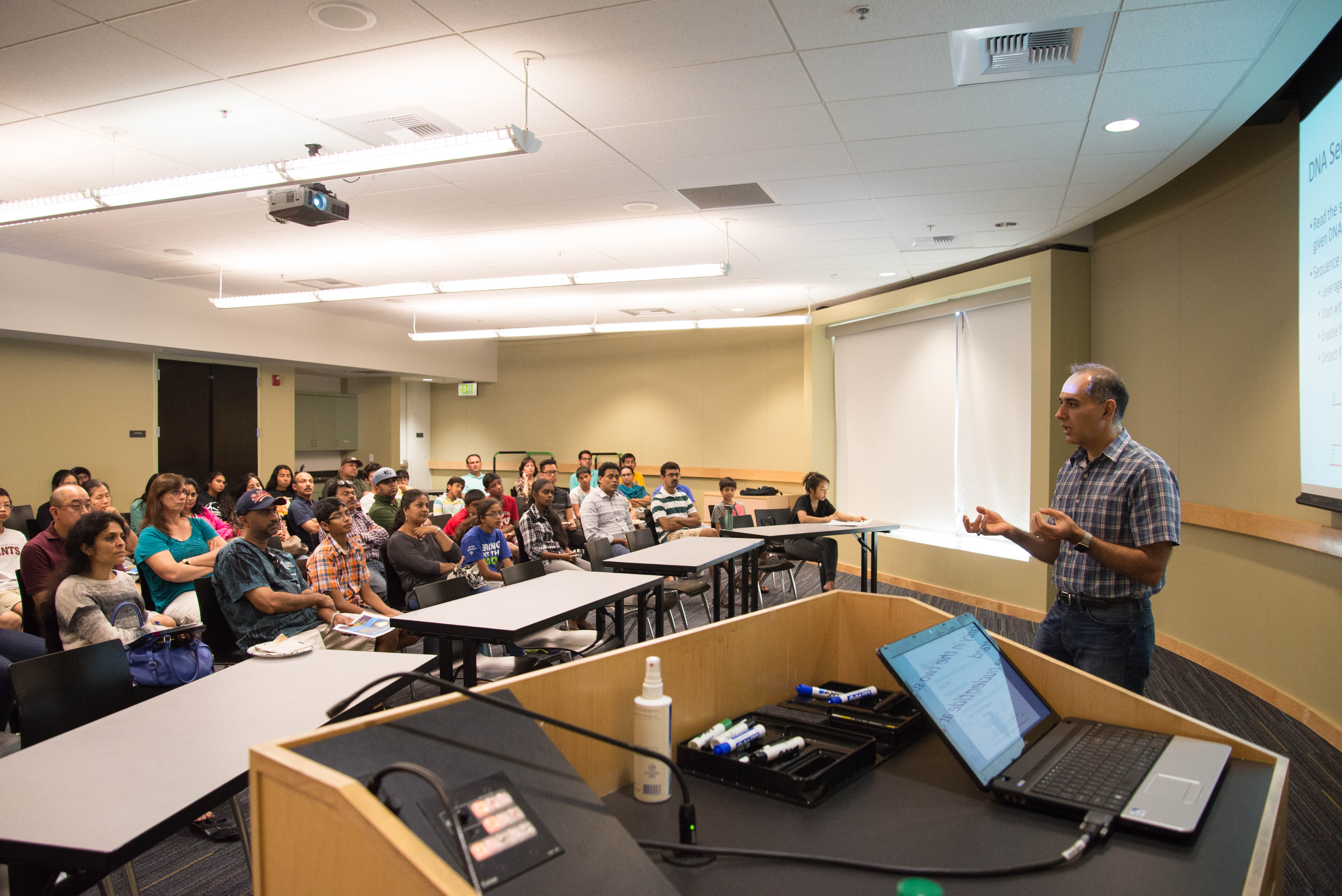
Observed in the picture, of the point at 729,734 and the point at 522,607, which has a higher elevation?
Answer: the point at 729,734

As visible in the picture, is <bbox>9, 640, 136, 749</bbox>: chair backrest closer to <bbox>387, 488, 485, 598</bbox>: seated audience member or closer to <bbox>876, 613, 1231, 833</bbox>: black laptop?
<bbox>387, 488, 485, 598</bbox>: seated audience member

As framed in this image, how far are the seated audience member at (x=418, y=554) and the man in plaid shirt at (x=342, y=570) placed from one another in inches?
10.3

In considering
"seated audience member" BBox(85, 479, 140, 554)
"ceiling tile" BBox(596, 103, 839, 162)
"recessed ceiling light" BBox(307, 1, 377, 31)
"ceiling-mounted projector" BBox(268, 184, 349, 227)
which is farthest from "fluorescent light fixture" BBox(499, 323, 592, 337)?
"recessed ceiling light" BBox(307, 1, 377, 31)

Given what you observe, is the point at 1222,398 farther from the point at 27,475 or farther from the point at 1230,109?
the point at 27,475

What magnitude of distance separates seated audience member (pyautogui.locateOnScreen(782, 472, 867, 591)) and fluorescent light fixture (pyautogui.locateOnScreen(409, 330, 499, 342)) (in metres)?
4.19

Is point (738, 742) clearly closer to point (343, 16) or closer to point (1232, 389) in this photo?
point (343, 16)

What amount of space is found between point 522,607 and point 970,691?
2.02m

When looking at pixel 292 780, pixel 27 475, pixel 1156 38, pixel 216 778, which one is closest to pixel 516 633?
pixel 216 778

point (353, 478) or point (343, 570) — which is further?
point (353, 478)

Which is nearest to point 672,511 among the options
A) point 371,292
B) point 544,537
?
point 544,537

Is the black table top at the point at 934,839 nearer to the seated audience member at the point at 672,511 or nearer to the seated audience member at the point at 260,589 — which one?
the seated audience member at the point at 260,589

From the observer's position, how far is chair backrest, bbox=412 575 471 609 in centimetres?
357

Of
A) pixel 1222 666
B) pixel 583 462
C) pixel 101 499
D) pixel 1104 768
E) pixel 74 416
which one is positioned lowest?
pixel 1222 666

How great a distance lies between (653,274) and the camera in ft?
20.7
